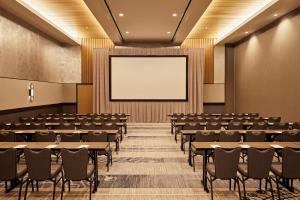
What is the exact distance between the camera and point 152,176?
6.80 m

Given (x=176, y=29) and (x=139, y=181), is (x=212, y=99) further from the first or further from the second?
(x=139, y=181)

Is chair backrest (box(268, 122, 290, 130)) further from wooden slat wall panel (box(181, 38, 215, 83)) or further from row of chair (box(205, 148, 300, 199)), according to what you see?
wooden slat wall panel (box(181, 38, 215, 83))

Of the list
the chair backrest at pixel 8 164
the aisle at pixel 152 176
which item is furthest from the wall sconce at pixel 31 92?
the chair backrest at pixel 8 164

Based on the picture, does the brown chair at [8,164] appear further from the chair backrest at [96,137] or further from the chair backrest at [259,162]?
the chair backrest at [259,162]

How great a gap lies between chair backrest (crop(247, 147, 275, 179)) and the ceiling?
6288 millimetres

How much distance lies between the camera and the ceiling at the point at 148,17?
10844 mm

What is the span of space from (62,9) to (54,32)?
2.70 m

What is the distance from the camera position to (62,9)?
12.8m

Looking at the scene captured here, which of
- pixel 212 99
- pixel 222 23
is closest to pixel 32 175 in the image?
pixel 222 23

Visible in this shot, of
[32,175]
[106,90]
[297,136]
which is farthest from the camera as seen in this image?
[106,90]

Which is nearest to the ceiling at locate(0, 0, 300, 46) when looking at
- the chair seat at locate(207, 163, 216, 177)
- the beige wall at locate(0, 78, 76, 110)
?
the beige wall at locate(0, 78, 76, 110)

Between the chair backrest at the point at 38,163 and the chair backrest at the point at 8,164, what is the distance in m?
0.22

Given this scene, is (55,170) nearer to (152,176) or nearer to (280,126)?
(152,176)

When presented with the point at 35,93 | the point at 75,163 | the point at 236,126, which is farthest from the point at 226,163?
the point at 35,93
